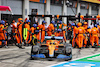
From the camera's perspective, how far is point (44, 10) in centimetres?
2297

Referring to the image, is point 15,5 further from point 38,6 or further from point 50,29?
point 50,29

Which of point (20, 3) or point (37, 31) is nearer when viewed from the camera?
point (37, 31)

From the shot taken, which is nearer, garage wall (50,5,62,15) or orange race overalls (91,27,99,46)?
orange race overalls (91,27,99,46)

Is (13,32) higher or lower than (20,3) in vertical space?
lower

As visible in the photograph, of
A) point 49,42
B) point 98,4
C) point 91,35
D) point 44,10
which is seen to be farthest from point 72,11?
point 49,42

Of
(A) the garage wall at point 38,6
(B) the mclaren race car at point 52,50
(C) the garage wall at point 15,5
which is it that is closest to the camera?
(B) the mclaren race car at point 52,50

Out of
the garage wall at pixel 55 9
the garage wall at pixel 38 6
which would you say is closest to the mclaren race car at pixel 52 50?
the garage wall at pixel 38 6

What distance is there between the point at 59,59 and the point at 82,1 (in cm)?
2211

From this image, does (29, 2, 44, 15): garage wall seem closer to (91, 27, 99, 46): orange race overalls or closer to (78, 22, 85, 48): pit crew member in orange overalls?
(91, 27, 99, 46): orange race overalls

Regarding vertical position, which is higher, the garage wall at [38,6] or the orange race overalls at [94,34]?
the garage wall at [38,6]

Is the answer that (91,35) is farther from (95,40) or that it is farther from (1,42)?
(1,42)

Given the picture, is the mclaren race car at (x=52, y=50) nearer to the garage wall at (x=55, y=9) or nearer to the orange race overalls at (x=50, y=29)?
the orange race overalls at (x=50, y=29)

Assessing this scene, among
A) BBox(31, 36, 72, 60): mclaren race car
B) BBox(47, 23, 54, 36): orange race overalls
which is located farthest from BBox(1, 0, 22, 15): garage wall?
BBox(31, 36, 72, 60): mclaren race car

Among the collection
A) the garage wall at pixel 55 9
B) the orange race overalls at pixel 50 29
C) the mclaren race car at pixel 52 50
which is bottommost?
the mclaren race car at pixel 52 50
